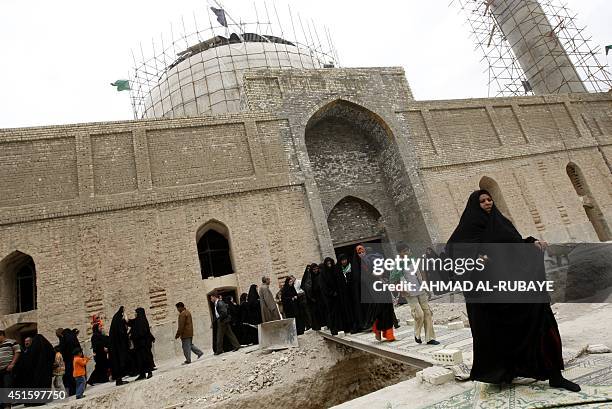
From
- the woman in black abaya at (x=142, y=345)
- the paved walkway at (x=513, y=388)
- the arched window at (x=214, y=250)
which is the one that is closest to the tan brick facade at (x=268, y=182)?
the arched window at (x=214, y=250)

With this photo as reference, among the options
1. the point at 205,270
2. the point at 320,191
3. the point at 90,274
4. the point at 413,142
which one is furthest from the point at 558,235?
the point at 90,274

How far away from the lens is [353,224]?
12984 millimetres

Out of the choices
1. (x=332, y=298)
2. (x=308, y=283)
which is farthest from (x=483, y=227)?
(x=308, y=283)

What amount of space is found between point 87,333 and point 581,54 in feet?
80.1

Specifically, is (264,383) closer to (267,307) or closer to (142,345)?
(267,307)

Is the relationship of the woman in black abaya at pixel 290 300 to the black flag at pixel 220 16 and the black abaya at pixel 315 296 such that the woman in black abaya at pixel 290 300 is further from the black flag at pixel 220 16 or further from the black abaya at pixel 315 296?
the black flag at pixel 220 16

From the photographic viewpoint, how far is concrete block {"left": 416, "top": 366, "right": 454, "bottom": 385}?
310 cm

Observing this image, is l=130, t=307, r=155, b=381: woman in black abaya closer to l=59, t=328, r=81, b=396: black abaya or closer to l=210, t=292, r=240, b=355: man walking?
l=59, t=328, r=81, b=396: black abaya

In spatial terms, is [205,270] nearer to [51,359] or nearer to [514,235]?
[51,359]

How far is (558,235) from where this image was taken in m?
13.4

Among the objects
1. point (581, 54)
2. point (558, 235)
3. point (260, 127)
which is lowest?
point (558, 235)

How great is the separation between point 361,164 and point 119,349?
9784 mm

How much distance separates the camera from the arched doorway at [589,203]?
14352mm

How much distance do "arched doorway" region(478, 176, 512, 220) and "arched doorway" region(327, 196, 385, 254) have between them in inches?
167
